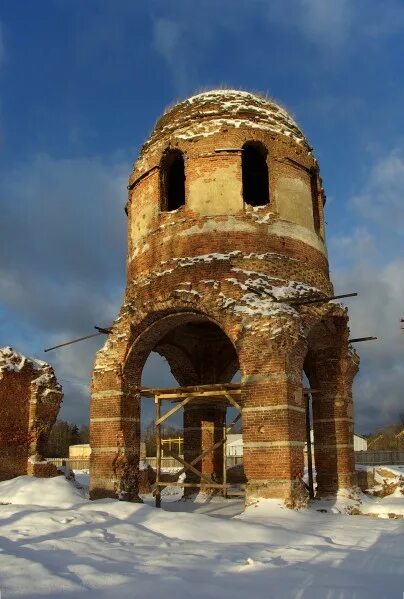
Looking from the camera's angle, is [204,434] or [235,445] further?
[235,445]

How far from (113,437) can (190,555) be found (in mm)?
6484

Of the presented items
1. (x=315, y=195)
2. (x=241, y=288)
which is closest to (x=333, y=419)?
(x=241, y=288)

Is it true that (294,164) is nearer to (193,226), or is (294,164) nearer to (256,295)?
(193,226)

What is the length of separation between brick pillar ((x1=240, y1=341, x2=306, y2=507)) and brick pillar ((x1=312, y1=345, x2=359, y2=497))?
2.93 m

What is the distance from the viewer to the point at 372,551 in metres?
6.69

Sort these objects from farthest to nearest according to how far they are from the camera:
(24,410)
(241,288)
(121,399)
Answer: (24,410)
(121,399)
(241,288)

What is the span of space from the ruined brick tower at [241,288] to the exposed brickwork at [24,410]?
114 inches

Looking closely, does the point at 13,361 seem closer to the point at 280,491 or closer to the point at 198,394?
the point at 198,394

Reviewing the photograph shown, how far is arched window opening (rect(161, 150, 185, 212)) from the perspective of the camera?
1420cm

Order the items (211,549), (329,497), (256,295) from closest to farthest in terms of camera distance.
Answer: (211,549) < (256,295) < (329,497)

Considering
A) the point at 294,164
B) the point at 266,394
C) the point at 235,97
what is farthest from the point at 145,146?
the point at 266,394

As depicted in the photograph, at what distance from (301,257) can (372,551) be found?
25.1ft

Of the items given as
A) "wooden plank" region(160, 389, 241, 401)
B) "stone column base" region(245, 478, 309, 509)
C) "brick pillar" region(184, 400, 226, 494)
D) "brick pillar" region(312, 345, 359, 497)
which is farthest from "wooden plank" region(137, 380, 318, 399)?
"brick pillar" region(184, 400, 226, 494)

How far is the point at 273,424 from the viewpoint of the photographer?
10.4 m
